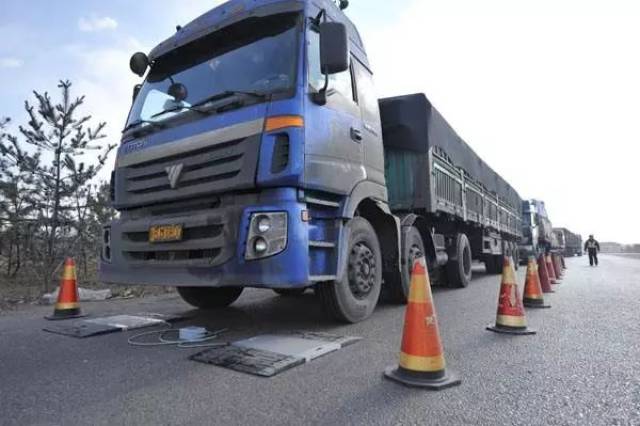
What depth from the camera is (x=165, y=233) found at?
3.65 metres

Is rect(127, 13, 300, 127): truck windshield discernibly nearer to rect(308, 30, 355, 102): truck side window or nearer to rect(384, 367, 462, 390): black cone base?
rect(308, 30, 355, 102): truck side window

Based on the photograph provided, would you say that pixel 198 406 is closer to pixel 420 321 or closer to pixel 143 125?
pixel 420 321

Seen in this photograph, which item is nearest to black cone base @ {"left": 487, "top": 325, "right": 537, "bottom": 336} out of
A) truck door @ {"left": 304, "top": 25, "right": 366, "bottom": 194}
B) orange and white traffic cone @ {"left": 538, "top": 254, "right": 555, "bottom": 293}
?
truck door @ {"left": 304, "top": 25, "right": 366, "bottom": 194}

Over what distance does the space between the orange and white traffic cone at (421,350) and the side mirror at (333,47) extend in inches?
78.6

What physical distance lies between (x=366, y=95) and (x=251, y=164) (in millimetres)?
2128

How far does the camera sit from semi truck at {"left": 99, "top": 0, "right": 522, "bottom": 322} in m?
3.32

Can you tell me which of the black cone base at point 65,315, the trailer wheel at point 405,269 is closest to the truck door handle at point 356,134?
the trailer wheel at point 405,269

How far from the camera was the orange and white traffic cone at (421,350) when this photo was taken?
7.90ft

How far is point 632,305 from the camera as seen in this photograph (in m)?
5.68

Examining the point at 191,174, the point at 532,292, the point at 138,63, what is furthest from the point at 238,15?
the point at 532,292

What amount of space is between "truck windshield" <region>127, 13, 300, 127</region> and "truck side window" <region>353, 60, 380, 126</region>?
1.14 m

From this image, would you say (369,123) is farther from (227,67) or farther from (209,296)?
(209,296)

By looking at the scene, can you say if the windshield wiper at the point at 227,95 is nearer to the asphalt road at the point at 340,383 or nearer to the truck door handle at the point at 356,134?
the truck door handle at the point at 356,134

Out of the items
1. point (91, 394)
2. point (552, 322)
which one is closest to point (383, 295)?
point (552, 322)
